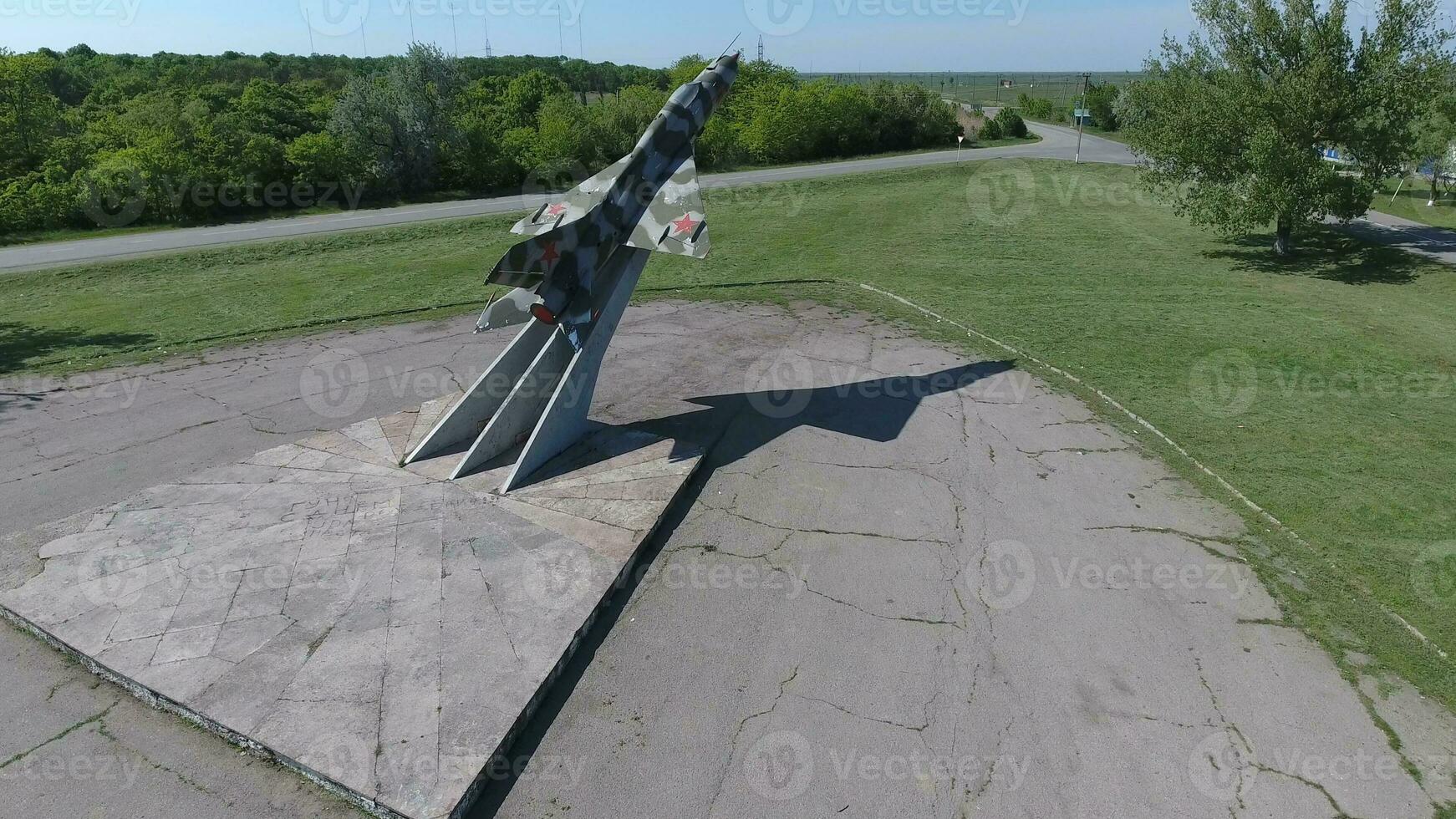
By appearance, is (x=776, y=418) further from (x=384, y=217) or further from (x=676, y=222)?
(x=384, y=217)

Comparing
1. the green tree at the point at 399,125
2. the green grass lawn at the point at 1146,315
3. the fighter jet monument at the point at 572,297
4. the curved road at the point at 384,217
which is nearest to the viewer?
the green grass lawn at the point at 1146,315

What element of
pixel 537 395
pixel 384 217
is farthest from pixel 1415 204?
pixel 384 217

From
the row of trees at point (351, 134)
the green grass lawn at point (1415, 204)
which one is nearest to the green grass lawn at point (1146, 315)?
the green grass lawn at point (1415, 204)

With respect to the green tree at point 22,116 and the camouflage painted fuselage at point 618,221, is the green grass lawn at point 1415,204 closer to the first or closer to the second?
the camouflage painted fuselage at point 618,221

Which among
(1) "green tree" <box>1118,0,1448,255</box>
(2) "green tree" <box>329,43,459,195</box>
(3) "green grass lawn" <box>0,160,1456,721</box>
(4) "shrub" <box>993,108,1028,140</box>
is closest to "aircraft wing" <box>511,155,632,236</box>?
(3) "green grass lawn" <box>0,160,1456,721</box>

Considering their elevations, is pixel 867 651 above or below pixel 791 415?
below

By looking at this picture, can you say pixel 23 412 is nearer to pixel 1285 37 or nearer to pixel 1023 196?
pixel 1285 37

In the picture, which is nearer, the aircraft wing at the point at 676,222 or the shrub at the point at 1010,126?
the aircraft wing at the point at 676,222
